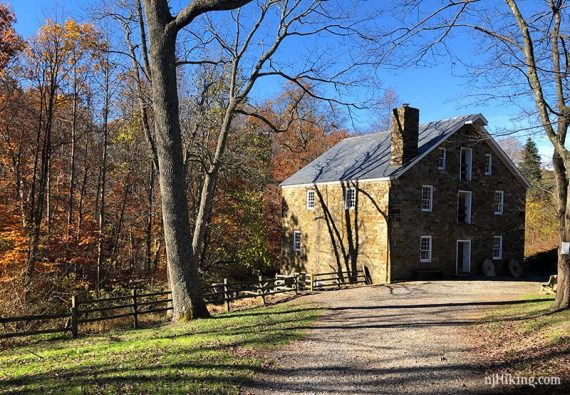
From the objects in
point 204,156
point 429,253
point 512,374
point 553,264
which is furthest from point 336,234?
point 512,374

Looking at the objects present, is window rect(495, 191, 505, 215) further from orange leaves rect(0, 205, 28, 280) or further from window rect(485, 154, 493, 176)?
orange leaves rect(0, 205, 28, 280)

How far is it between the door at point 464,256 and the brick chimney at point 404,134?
5.77m

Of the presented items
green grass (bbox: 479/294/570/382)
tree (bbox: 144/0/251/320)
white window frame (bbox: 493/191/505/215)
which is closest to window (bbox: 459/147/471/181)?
white window frame (bbox: 493/191/505/215)

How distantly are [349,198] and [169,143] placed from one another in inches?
541

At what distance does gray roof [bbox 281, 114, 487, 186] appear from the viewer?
21.8 metres

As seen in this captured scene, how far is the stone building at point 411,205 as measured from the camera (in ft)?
68.5

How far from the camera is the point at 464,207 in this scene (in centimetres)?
2364

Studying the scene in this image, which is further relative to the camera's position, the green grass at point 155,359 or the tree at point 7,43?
the tree at point 7,43

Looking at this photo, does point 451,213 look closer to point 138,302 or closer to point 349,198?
point 349,198

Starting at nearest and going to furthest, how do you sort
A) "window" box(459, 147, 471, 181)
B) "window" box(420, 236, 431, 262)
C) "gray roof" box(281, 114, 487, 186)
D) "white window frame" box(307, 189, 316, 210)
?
"window" box(420, 236, 431, 262), "gray roof" box(281, 114, 487, 186), "window" box(459, 147, 471, 181), "white window frame" box(307, 189, 316, 210)

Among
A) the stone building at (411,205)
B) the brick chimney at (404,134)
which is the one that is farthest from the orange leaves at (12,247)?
the brick chimney at (404,134)

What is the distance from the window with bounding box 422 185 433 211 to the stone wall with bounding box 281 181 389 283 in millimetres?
2449

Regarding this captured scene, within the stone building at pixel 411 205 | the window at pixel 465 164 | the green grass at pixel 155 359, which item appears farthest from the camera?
the window at pixel 465 164

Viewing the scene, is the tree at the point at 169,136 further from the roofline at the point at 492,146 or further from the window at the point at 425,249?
the window at the point at 425,249
